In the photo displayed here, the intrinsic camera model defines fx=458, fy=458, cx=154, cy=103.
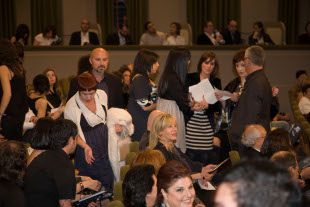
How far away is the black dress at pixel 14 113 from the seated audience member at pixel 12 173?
1356 millimetres

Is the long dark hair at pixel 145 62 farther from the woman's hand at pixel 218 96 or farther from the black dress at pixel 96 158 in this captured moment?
the black dress at pixel 96 158

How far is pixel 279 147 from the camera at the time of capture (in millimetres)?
3289

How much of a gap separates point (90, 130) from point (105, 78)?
3.09ft

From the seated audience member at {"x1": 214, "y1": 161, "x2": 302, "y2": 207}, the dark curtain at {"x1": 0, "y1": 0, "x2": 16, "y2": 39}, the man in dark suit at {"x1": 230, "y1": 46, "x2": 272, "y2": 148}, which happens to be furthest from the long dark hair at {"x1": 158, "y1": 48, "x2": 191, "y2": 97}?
the dark curtain at {"x1": 0, "y1": 0, "x2": 16, "y2": 39}

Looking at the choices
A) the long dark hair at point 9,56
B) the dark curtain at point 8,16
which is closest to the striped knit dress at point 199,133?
the long dark hair at point 9,56

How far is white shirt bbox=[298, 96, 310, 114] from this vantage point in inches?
267

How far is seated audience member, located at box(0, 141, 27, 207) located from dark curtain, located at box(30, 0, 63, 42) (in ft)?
33.2

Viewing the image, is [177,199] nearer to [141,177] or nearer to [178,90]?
[141,177]

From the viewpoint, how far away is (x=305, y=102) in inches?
268

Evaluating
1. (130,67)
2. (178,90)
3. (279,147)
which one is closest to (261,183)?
(279,147)

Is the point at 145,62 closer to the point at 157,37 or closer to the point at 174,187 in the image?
the point at 174,187

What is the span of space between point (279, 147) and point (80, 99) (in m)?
1.86

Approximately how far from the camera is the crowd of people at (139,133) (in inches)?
110

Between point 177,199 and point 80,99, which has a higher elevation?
point 80,99
